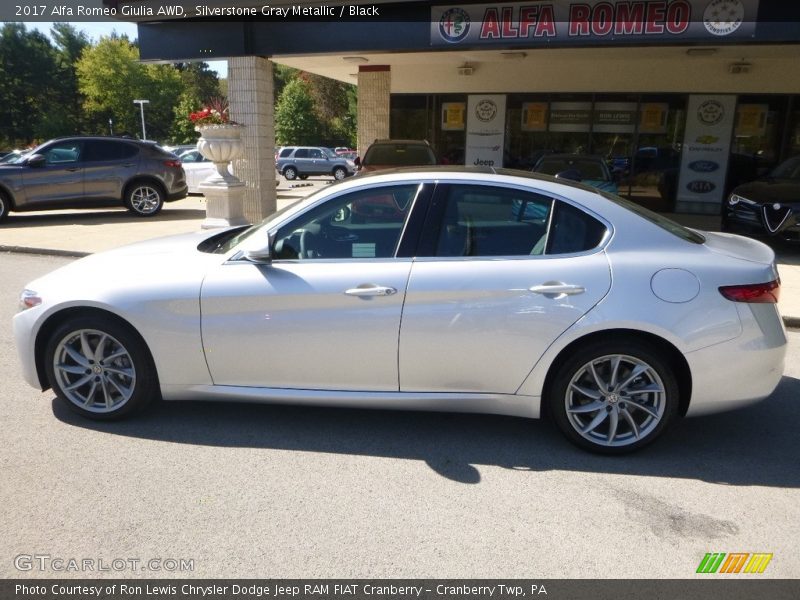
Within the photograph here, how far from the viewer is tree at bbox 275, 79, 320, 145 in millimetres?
54500

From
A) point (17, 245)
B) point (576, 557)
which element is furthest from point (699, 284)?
point (17, 245)

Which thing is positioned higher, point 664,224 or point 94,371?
point 664,224

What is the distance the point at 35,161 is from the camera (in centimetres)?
1284

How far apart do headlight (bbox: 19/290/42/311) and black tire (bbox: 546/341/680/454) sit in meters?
3.13

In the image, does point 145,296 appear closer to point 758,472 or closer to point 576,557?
point 576,557

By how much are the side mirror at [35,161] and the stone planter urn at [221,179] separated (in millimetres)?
4597

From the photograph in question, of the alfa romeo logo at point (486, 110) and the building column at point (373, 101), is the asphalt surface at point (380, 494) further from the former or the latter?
the building column at point (373, 101)

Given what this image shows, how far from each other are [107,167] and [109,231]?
248 centimetres

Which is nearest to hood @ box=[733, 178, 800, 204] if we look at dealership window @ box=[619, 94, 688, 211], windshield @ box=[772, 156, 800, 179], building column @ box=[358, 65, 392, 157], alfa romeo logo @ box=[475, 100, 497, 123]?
windshield @ box=[772, 156, 800, 179]

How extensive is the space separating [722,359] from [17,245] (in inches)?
415

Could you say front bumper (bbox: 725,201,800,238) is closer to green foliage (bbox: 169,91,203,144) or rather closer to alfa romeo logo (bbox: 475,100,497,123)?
alfa romeo logo (bbox: 475,100,497,123)

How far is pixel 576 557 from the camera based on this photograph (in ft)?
8.95

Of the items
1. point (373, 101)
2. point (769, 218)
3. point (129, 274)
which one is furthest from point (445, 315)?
point (373, 101)

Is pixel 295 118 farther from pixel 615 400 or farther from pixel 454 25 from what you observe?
pixel 615 400
